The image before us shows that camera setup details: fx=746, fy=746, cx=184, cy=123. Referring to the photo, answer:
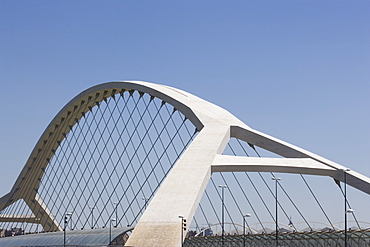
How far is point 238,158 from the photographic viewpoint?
46781 millimetres

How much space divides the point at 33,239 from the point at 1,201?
110 feet

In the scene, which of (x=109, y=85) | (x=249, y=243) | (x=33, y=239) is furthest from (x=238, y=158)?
(x=33, y=239)

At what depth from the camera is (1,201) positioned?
103 m

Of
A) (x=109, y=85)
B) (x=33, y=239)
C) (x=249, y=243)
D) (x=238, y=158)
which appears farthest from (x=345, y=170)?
(x=33, y=239)

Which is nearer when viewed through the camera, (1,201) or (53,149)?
(53,149)

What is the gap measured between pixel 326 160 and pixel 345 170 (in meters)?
5.23

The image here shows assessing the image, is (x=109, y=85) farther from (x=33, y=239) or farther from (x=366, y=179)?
(x=366, y=179)

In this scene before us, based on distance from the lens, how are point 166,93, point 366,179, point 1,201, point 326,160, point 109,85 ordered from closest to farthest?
point 366,179 < point 326,160 < point 166,93 < point 109,85 < point 1,201

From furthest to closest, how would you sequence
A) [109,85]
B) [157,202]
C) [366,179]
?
[109,85] → [366,179] → [157,202]

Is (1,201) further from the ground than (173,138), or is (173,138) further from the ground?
(173,138)

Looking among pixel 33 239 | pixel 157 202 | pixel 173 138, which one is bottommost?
pixel 33 239

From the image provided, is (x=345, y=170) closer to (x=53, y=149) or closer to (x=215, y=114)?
(x=215, y=114)

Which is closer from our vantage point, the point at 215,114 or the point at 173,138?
the point at 215,114

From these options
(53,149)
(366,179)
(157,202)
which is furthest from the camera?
(53,149)
